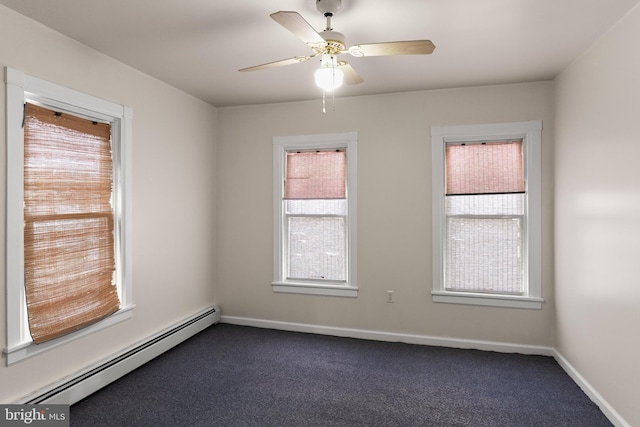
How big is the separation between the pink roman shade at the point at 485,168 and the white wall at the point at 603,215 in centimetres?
38

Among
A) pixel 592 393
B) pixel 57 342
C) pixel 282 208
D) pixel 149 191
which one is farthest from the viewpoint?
pixel 282 208

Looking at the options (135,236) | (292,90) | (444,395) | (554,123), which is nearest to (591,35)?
(554,123)

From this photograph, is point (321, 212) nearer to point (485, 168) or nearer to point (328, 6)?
point (485, 168)

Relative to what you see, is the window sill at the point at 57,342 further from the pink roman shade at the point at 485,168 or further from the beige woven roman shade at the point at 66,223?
the pink roman shade at the point at 485,168

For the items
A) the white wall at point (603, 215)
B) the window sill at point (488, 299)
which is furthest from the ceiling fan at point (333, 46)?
the window sill at point (488, 299)

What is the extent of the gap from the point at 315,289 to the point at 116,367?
2.01 metres

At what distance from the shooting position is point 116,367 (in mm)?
2959

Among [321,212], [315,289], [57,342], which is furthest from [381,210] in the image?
[57,342]

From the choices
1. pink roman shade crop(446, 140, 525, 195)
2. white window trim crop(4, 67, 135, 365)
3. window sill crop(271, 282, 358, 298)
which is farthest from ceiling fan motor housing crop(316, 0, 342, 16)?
window sill crop(271, 282, 358, 298)

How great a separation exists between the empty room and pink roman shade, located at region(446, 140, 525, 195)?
0.07 feet

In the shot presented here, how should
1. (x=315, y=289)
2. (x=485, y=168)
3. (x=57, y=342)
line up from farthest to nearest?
(x=315, y=289) → (x=485, y=168) → (x=57, y=342)

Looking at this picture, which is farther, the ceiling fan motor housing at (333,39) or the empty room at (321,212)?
the empty room at (321,212)

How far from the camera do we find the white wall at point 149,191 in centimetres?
235

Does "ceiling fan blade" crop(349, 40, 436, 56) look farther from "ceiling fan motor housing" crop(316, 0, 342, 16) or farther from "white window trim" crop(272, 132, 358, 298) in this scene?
"white window trim" crop(272, 132, 358, 298)
